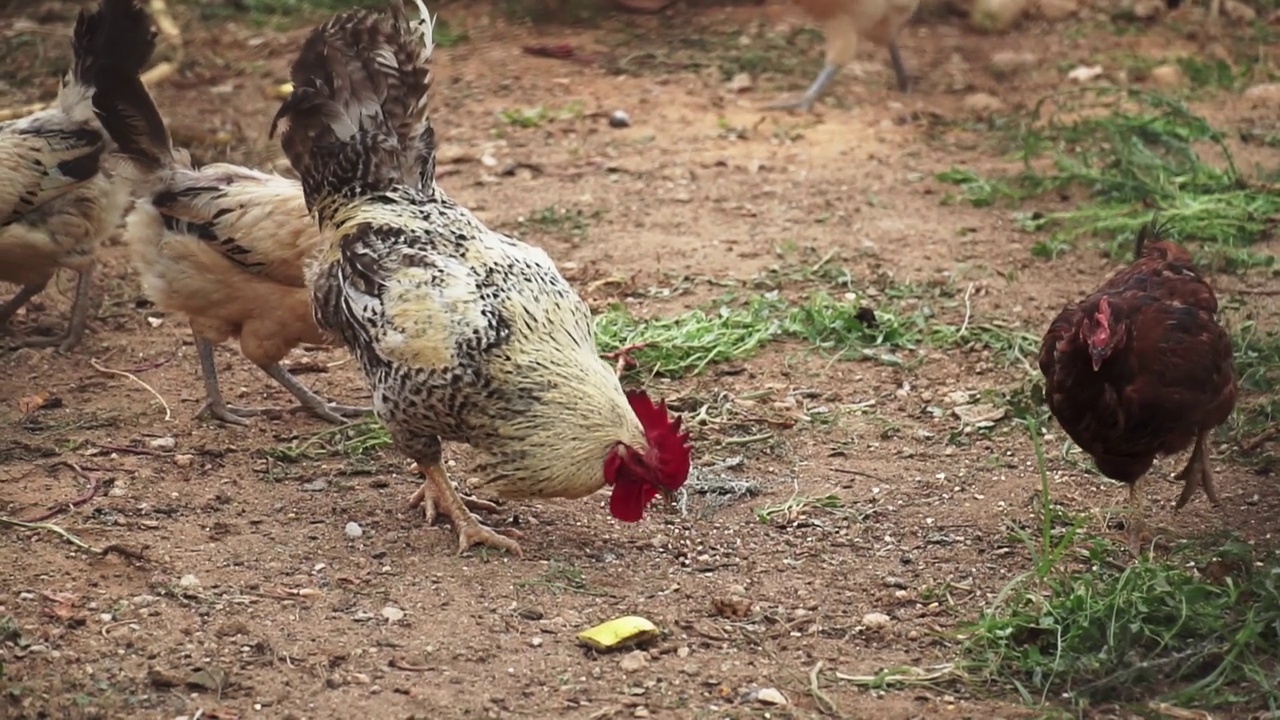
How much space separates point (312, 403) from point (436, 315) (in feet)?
5.17

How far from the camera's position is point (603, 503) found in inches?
212

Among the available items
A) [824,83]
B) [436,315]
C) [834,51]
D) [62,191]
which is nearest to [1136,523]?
[436,315]

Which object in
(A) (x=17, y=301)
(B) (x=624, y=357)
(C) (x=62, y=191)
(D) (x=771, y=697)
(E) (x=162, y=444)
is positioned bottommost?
(B) (x=624, y=357)

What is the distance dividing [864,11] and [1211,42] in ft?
8.76

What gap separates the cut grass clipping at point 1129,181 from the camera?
23.9 feet

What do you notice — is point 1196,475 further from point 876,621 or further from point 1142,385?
point 876,621

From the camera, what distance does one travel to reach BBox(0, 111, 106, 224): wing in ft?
20.6

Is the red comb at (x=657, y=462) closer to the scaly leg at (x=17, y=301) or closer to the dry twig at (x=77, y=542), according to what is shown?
the dry twig at (x=77, y=542)

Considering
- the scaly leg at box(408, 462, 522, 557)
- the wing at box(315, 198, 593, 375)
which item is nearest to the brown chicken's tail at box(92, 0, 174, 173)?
the wing at box(315, 198, 593, 375)

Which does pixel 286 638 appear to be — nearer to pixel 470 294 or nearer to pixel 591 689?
pixel 591 689

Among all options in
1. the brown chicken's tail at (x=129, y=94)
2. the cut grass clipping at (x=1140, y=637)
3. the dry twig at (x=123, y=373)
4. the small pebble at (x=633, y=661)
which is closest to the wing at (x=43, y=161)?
the brown chicken's tail at (x=129, y=94)

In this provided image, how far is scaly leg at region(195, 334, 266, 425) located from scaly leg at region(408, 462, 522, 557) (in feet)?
3.86

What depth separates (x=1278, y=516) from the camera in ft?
16.3

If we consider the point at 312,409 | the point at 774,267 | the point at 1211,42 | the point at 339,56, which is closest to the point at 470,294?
the point at 339,56
